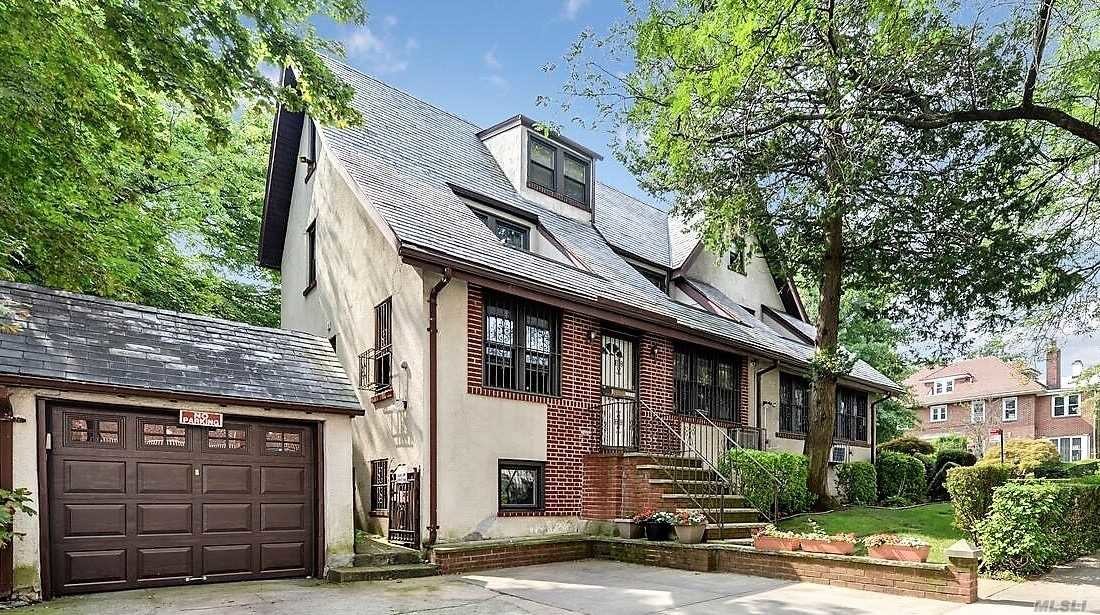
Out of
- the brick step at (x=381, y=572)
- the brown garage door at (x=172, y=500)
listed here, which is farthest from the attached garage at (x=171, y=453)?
the brick step at (x=381, y=572)

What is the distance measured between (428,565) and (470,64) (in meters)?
8.00

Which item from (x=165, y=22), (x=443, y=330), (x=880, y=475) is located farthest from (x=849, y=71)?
(x=880, y=475)

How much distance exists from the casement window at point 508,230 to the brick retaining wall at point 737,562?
18.4 ft

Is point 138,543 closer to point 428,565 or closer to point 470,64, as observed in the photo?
point 428,565

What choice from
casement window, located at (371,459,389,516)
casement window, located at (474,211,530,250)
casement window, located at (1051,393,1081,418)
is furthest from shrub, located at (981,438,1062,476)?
casement window, located at (371,459,389,516)

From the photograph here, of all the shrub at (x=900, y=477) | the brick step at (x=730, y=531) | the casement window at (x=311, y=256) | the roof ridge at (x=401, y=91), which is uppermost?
the roof ridge at (x=401, y=91)

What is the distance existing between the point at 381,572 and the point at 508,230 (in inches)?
282

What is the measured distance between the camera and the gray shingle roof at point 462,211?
1149 centimetres

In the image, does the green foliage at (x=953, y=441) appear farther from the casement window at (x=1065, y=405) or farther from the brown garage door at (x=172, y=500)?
the brown garage door at (x=172, y=500)

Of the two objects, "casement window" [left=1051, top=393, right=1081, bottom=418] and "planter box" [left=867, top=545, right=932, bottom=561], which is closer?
"planter box" [left=867, top=545, right=932, bottom=561]

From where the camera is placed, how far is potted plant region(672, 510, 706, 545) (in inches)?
426

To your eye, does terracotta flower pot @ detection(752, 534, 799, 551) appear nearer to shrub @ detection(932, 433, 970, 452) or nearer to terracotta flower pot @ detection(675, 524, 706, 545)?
terracotta flower pot @ detection(675, 524, 706, 545)

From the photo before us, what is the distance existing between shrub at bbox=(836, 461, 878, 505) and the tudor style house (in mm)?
1736

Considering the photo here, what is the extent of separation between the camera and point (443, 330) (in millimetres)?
10828
